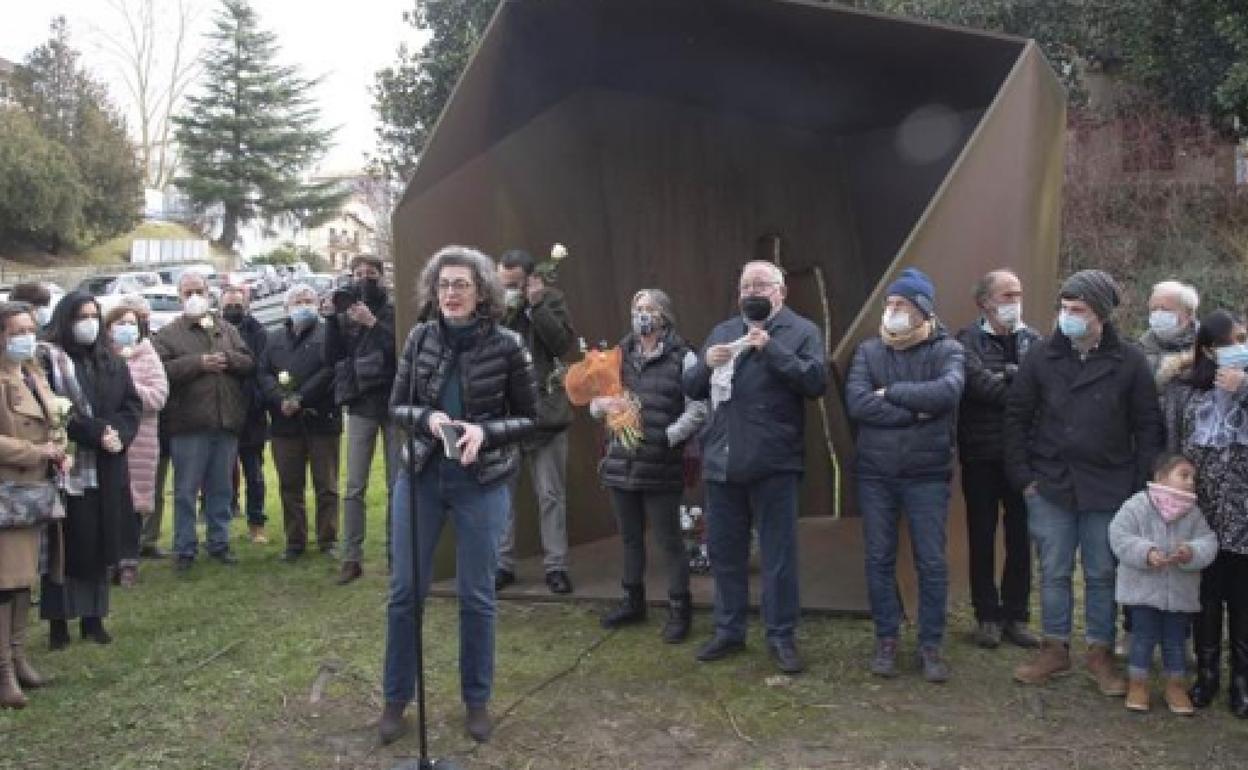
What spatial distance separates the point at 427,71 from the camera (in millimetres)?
17266

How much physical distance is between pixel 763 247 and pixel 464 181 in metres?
2.29

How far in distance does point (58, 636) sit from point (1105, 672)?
15.2 feet

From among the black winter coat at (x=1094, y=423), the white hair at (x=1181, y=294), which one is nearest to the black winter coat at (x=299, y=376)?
the black winter coat at (x=1094, y=423)

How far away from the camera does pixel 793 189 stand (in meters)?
7.68

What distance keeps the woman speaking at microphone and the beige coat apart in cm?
164

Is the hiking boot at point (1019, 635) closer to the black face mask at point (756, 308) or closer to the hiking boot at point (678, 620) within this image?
the hiking boot at point (678, 620)

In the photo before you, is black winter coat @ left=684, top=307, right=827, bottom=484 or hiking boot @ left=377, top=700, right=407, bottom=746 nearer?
hiking boot @ left=377, top=700, right=407, bottom=746

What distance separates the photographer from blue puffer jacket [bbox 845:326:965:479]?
453 centimetres

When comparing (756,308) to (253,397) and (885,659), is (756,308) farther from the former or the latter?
(253,397)

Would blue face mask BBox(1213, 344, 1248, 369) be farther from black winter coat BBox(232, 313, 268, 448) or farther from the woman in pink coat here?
black winter coat BBox(232, 313, 268, 448)

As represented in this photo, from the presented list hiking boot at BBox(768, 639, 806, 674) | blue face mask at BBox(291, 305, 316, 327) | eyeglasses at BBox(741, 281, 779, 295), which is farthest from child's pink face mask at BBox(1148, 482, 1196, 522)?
blue face mask at BBox(291, 305, 316, 327)

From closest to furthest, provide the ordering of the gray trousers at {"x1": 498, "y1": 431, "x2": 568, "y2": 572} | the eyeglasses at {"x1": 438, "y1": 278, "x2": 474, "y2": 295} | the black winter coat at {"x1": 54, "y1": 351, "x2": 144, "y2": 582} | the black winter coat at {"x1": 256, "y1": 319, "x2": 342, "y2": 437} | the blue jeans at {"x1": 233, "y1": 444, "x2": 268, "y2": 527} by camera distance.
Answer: the eyeglasses at {"x1": 438, "y1": 278, "x2": 474, "y2": 295} < the black winter coat at {"x1": 54, "y1": 351, "x2": 144, "y2": 582} < the gray trousers at {"x1": 498, "y1": 431, "x2": 568, "y2": 572} < the black winter coat at {"x1": 256, "y1": 319, "x2": 342, "y2": 437} < the blue jeans at {"x1": 233, "y1": 444, "x2": 268, "y2": 527}

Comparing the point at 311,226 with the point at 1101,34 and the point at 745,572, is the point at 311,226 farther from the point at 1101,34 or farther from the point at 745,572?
the point at 745,572

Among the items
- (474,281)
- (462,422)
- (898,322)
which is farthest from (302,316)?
(898,322)
